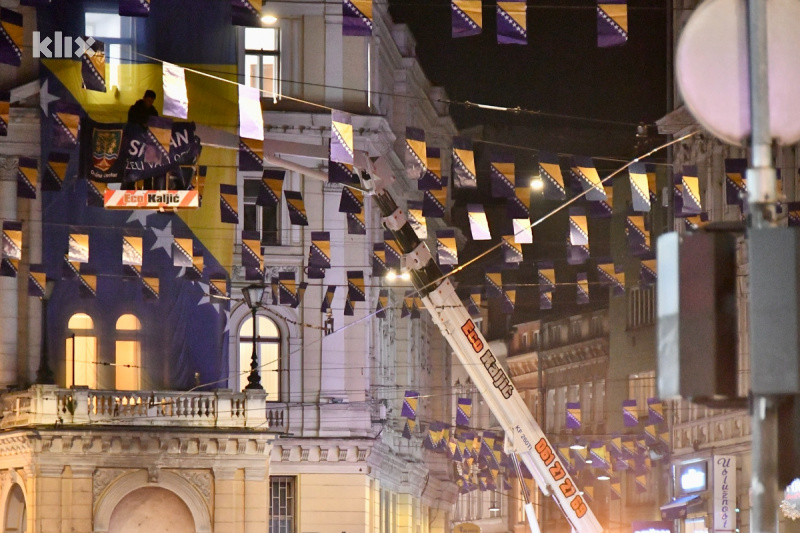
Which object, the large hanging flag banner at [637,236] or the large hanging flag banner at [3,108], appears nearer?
the large hanging flag banner at [3,108]

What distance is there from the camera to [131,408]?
41.8 metres

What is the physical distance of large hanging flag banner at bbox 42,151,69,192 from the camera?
110ft

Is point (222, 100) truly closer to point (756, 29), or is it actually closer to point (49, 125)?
point (49, 125)

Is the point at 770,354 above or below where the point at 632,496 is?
below

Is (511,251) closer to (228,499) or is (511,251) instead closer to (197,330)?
(228,499)

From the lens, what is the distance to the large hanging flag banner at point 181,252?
39.5m

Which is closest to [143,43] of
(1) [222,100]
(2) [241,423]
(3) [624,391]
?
(1) [222,100]

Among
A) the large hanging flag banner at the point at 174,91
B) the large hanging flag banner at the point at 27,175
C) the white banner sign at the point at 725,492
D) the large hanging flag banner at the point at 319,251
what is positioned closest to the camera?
the large hanging flag banner at the point at 174,91

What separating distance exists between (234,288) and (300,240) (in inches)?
91.6

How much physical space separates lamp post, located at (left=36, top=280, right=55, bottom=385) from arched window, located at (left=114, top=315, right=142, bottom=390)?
241 cm

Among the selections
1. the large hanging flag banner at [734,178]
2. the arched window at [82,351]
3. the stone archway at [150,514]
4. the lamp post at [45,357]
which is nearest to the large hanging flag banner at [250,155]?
the large hanging flag banner at [734,178]

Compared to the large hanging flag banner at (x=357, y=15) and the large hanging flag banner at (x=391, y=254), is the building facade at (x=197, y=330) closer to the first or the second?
the large hanging flag banner at (x=391, y=254)

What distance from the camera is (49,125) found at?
44.1m

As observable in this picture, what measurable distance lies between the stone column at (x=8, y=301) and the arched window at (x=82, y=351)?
140 cm
